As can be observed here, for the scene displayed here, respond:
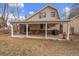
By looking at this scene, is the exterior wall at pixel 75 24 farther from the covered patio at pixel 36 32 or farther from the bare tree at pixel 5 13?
the bare tree at pixel 5 13

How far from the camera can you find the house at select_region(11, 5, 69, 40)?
7992 mm

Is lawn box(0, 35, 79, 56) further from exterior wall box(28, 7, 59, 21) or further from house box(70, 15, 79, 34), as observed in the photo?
exterior wall box(28, 7, 59, 21)

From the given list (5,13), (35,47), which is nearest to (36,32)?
(35,47)

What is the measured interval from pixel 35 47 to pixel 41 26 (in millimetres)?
334

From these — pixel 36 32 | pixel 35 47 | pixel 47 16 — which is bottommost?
pixel 35 47

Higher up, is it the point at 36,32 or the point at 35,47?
the point at 36,32

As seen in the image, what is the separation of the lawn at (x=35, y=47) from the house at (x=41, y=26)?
0.09 m

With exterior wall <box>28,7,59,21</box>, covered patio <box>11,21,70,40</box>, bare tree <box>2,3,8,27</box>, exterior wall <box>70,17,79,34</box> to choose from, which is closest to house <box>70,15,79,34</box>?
exterior wall <box>70,17,79,34</box>

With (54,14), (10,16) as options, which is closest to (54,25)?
(54,14)

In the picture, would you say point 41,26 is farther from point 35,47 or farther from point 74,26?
point 74,26

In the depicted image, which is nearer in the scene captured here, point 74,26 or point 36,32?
point 74,26

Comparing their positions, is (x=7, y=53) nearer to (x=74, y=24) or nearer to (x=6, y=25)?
(x=6, y=25)

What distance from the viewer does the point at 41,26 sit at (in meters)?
8.04

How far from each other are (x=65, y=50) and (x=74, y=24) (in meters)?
0.43
